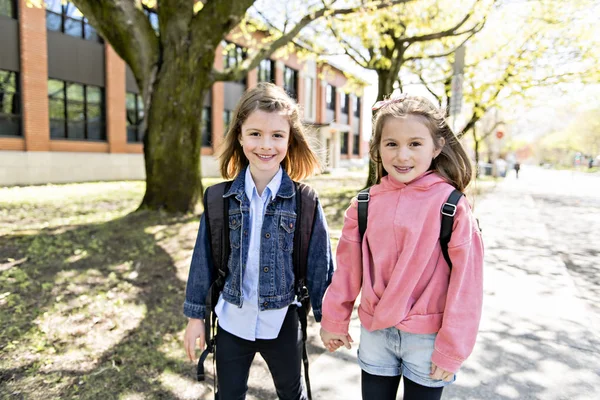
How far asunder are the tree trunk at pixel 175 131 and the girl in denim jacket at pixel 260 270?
5.27 meters

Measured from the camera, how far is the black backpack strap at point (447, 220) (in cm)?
166

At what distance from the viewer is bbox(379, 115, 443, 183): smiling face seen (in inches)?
68.9

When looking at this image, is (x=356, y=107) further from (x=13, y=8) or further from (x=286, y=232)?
(x=286, y=232)

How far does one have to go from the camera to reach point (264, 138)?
6.34 ft

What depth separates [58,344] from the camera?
3289 millimetres

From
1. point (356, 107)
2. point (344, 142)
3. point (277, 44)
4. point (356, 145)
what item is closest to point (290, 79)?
point (344, 142)

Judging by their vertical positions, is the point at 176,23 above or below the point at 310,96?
below

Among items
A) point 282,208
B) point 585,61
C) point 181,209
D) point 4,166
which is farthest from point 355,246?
point 585,61

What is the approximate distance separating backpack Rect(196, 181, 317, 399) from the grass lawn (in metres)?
1.18

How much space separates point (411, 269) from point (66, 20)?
18.9 metres

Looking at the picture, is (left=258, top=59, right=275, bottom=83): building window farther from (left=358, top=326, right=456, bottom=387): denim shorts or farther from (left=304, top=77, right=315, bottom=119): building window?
(left=358, top=326, right=456, bottom=387): denim shorts

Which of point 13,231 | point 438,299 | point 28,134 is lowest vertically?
point 13,231

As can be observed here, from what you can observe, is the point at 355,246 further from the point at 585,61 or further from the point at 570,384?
the point at 585,61

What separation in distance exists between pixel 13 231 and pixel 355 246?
6258 mm
